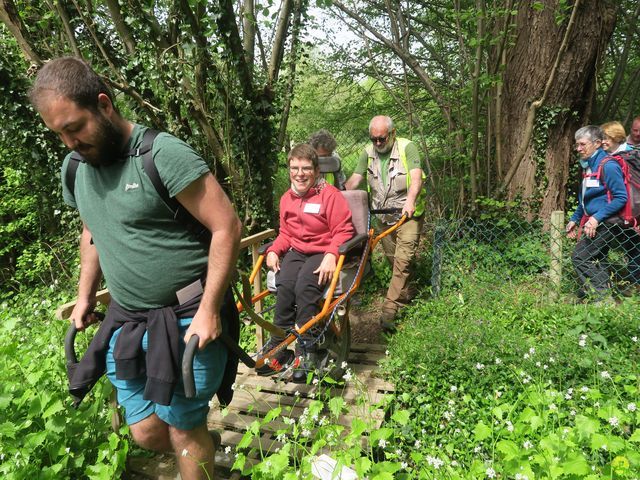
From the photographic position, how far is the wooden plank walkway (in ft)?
8.67

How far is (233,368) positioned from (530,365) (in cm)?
207

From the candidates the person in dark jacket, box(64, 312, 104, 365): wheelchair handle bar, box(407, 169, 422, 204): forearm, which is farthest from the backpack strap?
the person in dark jacket

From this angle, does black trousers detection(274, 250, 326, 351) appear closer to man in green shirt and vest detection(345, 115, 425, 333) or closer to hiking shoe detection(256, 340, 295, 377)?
hiking shoe detection(256, 340, 295, 377)

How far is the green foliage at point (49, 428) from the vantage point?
2176 mm

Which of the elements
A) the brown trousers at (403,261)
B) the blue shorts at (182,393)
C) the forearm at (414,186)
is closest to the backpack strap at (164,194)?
the blue shorts at (182,393)

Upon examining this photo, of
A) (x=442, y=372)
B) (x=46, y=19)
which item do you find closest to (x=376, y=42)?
(x=46, y=19)

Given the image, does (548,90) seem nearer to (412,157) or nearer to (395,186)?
(412,157)

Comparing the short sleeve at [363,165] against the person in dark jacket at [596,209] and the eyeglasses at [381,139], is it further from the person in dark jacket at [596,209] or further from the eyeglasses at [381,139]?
the person in dark jacket at [596,209]

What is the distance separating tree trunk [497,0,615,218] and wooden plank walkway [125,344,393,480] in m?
3.58

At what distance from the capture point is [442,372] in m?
3.26

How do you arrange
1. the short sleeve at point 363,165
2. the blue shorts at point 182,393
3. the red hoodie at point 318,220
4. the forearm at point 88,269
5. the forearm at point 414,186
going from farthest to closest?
the short sleeve at point 363,165 < the forearm at point 414,186 < the red hoodie at point 318,220 < the forearm at point 88,269 < the blue shorts at point 182,393

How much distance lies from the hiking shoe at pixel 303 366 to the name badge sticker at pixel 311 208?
1025 mm

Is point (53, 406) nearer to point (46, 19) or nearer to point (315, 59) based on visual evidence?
point (46, 19)

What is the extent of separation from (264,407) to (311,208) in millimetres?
1483
